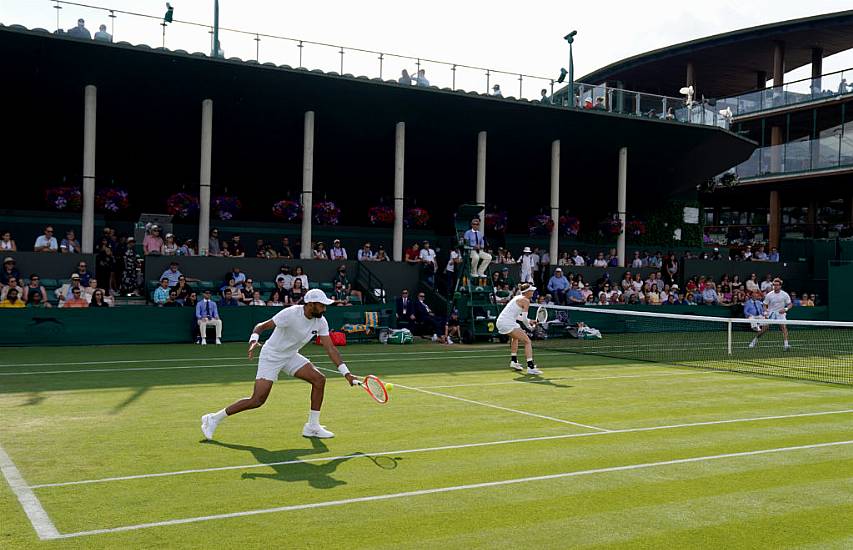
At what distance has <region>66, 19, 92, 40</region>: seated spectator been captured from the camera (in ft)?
78.3

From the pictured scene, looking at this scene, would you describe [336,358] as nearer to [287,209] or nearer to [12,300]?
[12,300]

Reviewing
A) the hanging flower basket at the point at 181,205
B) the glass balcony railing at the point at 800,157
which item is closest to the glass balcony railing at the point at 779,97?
the glass balcony railing at the point at 800,157

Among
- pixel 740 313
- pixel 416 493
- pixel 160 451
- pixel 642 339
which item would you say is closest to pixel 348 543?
pixel 416 493

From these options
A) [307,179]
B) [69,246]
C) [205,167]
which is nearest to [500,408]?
[69,246]

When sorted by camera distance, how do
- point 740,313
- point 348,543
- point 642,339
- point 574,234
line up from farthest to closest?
point 574,234 → point 740,313 → point 642,339 → point 348,543

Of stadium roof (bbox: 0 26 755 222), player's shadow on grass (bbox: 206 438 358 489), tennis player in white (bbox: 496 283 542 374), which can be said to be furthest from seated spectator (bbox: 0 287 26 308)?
player's shadow on grass (bbox: 206 438 358 489)

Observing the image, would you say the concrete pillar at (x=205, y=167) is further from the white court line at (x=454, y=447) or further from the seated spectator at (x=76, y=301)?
the white court line at (x=454, y=447)

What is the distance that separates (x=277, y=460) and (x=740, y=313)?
Answer: 2865cm

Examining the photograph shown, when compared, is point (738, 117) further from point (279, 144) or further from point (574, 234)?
point (279, 144)

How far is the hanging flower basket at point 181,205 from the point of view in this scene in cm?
2877

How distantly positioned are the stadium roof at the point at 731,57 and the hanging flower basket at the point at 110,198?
3605 cm

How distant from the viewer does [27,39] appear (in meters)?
23.3

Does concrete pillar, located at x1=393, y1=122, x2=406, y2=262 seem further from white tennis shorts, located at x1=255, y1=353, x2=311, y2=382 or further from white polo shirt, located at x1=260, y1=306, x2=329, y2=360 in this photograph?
white polo shirt, located at x1=260, y1=306, x2=329, y2=360

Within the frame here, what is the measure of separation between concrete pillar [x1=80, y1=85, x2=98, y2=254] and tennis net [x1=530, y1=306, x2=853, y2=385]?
569 inches
